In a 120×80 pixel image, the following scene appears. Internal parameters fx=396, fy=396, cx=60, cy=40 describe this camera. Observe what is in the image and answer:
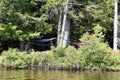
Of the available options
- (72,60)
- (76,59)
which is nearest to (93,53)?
(76,59)

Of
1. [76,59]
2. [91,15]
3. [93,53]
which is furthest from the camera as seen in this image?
[91,15]

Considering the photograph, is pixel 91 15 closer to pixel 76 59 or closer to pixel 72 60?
pixel 76 59

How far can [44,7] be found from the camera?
3931cm

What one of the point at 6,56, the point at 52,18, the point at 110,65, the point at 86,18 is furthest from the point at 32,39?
the point at 110,65

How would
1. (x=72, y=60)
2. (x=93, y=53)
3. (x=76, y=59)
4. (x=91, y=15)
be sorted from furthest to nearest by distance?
(x=91, y=15), (x=93, y=53), (x=76, y=59), (x=72, y=60)

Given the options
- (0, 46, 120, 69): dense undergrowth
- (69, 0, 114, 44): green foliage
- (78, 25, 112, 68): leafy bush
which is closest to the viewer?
(0, 46, 120, 69): dense undergrowth

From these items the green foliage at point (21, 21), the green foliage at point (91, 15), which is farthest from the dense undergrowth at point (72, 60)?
the green foliage at point (91, 15)

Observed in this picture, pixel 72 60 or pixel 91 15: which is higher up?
pixel 91 15

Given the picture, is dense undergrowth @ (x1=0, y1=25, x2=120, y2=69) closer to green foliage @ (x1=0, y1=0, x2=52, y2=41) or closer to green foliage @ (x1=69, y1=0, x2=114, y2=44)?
green foliage @ (x1=0, y1=0, x2=52, y2=41)

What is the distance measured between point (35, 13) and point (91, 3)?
228 inches

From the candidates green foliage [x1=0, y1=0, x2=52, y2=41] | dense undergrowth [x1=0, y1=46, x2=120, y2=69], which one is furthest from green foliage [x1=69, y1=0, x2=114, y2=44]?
dense undergrowth [x1=0, y1=46, x2=120, y2=69]

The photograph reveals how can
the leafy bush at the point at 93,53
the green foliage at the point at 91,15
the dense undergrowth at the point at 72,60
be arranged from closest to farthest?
the dense undergrowth at the point at 72,60, the leafy bush at the point at 93,53, the green foliage at the point at 91,15

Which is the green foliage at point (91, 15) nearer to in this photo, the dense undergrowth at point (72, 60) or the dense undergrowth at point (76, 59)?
the dense undergrowth at point (76, 59)

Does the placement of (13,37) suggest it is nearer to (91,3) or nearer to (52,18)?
(52,18)
